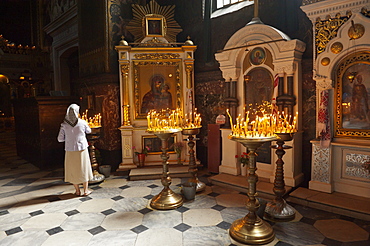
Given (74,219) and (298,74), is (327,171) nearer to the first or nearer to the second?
(298,74)

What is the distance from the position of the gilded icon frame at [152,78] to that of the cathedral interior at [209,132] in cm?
3

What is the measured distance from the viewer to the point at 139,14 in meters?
7.52

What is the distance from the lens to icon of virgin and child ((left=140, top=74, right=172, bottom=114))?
24.6 feet

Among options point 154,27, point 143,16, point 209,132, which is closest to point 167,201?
point 209,132

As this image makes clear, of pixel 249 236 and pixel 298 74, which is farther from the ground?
pixel 298 74

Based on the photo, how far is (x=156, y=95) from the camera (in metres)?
7.52

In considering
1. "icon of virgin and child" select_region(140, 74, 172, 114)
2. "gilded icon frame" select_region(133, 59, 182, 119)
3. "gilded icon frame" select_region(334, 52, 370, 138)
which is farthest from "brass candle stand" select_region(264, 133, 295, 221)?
"icon of virgin and child" select_region(140, 74, 172, 114)

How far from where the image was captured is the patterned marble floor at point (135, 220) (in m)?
3.72

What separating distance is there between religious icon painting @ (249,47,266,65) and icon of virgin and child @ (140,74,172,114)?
8.04 ft

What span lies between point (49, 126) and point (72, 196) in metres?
3.29

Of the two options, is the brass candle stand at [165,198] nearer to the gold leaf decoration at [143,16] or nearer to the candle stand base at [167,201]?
the candle stand base at [167,201]

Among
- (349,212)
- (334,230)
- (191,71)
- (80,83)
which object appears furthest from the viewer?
(80,83)

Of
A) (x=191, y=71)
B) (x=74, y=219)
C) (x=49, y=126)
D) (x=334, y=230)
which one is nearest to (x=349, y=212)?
(x=334, y=230)

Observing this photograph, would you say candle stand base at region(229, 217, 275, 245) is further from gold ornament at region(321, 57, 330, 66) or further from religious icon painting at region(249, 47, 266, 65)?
religious icon painting at region(249, 47, 266, 65)
